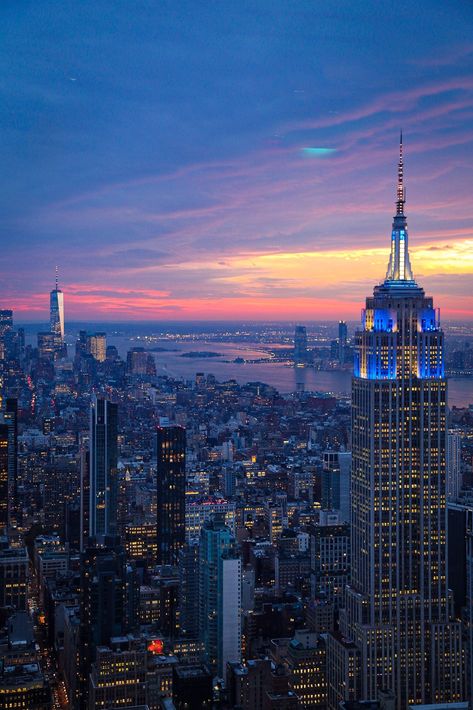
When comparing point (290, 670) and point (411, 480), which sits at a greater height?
point (411, 480)

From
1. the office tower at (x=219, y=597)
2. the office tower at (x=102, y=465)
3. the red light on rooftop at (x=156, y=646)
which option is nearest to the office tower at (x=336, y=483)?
the office tower at (x=219, y=597)

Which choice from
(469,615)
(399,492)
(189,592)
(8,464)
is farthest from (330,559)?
(8,464)

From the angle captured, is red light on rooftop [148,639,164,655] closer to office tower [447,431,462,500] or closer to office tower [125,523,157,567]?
office tower [447,431,462,500]

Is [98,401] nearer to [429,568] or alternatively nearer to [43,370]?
[43,370]

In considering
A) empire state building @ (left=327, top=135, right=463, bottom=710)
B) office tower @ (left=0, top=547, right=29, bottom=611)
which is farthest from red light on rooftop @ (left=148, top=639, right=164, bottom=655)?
office tower @ (left=0, top=547, right=29, bottom=611)

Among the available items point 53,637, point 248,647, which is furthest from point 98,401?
point 248,647

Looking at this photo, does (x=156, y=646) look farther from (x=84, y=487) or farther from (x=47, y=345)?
(x=84, y=487)
